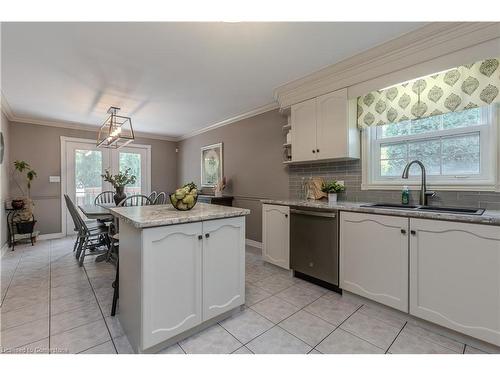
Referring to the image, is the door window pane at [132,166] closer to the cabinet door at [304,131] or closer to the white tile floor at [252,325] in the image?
the white tile floor at [252,325]

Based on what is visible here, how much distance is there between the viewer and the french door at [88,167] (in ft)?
15.3

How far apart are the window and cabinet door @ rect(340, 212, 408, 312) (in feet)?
2.22

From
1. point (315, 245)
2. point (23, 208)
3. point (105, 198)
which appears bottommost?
point (315, 245)

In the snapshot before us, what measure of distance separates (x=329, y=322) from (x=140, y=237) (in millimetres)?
1556

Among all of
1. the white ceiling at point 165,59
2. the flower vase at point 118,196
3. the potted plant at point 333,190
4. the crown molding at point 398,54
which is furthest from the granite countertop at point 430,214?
the flower vase at point 118,196

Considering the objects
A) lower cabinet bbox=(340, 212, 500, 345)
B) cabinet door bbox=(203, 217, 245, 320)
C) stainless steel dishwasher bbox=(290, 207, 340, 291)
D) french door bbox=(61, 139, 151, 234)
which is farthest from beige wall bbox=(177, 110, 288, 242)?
french door bbox=(61, 139, 151, 234)

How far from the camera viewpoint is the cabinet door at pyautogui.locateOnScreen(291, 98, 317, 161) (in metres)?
2.71

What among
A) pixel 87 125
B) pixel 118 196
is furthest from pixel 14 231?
pixel 87 125

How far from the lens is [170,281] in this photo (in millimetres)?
1461

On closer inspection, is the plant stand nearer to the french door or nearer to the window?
the french door

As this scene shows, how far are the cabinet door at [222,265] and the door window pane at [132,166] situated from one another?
15.0ft

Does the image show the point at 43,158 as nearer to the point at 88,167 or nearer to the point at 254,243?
the point at 88,167

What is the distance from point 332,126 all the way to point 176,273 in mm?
2134
